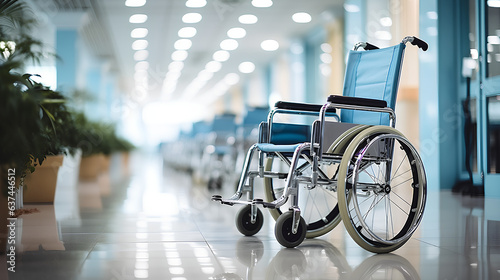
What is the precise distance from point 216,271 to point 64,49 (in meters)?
7.90

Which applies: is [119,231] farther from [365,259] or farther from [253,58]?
[253,58]

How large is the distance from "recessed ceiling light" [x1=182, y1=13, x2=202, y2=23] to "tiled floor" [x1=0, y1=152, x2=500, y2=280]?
4.08 metres

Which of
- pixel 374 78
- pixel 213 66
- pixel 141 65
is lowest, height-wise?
pixel 374 78

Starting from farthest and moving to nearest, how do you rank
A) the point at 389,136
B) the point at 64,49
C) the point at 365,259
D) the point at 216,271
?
the point at 64,49 < the point at 389,136 < the point at 365,259 < the point at 216,271

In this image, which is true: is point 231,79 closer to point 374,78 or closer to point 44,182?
point 44,182

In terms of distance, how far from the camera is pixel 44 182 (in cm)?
379

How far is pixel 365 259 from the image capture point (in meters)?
1.95

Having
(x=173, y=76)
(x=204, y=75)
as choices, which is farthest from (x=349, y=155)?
(x=173, y=76)

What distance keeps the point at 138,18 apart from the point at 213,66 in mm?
3271

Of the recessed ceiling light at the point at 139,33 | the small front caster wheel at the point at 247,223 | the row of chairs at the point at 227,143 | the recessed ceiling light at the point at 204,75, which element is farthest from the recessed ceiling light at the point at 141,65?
the small front caster wheel at the point at 247,223

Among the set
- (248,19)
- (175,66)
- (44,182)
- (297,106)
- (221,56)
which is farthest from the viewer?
(175,66)

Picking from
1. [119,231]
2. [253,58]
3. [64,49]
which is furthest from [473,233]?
[64,49]

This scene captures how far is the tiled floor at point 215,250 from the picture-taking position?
66.6 inches

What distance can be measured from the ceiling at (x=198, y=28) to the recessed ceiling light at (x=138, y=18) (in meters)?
0.05
